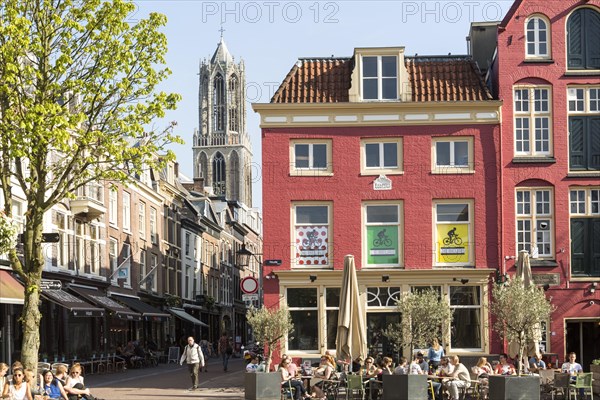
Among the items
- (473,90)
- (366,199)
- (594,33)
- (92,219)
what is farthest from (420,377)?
(92,219)

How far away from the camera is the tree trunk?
24344mm

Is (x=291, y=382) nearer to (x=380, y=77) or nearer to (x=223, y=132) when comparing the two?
(x=380, y=77)

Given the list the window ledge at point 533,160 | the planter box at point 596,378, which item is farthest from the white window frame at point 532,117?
the planter box at point 596,378

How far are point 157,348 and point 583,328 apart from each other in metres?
33.0

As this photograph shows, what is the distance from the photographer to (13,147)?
77.4ft

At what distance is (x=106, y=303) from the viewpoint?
166 ft

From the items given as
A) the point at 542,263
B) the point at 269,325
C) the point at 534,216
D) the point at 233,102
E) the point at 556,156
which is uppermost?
the point at 233,102

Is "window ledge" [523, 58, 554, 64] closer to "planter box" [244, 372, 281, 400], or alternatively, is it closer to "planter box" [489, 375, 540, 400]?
"planter box" [489, 375, 540, 400]

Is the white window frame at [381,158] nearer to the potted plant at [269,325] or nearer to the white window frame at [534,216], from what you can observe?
the white window frame at [534,216]

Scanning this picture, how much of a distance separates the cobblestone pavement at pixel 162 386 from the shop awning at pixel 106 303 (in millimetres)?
3677

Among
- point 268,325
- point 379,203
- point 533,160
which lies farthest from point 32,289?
point 533,160

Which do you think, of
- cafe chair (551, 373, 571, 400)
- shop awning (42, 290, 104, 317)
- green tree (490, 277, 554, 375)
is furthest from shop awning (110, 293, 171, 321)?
cafe chair (551, 373, 571, 400)

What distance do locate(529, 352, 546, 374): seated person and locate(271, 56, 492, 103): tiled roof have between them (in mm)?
9112

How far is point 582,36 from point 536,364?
1194 centimetres
